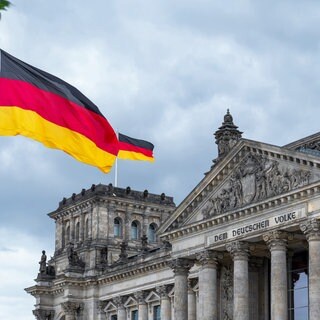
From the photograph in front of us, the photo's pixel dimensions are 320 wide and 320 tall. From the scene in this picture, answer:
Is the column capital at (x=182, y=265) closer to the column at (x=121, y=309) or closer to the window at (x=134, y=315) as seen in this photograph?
the window at (x=134, y=315)

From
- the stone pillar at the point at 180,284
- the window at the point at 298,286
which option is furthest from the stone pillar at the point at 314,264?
→ the stone pillar at the point at 180,284

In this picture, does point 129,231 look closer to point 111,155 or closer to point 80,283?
point 80,283

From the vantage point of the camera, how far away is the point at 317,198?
48250 millimetres

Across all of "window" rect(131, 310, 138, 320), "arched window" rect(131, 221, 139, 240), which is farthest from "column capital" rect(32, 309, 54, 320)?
"window" rect(131, 310, 138, 320)

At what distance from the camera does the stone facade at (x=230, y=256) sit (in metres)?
49.7

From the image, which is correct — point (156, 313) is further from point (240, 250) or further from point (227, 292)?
point (240, 250)

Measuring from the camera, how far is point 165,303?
224ft

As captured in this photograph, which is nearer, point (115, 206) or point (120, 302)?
point (120, 302)

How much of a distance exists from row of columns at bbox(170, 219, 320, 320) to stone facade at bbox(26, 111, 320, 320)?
52 mm

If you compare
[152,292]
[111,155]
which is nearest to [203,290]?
[152,292]

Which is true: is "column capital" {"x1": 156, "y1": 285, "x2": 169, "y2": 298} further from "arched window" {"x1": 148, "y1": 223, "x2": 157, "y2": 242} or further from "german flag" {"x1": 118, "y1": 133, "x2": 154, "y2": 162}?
"german flag" {"x1": 118, "y1": 133, "x2": 154, "y2": 162}

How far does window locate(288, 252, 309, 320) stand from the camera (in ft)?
178

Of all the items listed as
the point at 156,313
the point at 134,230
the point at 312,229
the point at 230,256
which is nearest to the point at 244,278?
the point at 230,256

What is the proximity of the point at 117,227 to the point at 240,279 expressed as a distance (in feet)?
97.5
